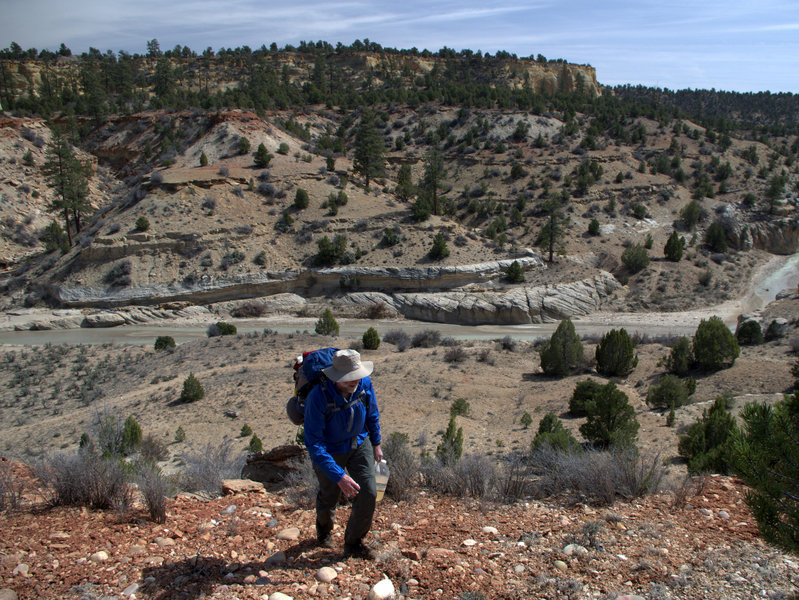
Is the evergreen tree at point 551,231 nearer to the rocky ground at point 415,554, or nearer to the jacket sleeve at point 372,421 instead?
the rocky ground at point 415,554

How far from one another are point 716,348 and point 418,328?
1609 cm

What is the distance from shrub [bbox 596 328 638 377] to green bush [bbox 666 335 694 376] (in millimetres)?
1357

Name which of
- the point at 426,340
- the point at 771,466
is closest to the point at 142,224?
the point at 426,340

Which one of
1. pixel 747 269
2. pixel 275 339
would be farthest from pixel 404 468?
pixel 747 269

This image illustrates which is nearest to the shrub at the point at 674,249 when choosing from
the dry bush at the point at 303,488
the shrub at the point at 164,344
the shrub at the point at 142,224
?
the shrub at the point at 164,344

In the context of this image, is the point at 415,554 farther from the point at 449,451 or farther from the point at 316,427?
the point at 449,451

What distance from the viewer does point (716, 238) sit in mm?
43062

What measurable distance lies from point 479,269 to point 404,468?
1130 inches

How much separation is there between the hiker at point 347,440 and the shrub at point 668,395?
518 inches

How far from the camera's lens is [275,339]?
24125 millimetres

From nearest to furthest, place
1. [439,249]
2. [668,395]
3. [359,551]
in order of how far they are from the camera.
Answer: [359,551]
[668,395]
[439,249]

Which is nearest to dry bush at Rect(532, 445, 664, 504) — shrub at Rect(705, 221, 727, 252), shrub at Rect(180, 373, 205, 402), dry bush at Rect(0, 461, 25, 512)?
dry bush at Rect(0, 461, 25, 512)

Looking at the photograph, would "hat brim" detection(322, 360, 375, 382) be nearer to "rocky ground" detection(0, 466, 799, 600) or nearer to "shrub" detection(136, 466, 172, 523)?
"rocky ground" detection(0, 466, 799, 600)

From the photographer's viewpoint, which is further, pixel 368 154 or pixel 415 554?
pixel 368 154
